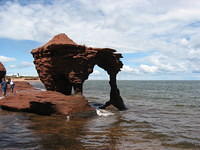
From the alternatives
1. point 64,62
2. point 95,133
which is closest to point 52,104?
point 64,62

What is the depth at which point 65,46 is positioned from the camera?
2480cm

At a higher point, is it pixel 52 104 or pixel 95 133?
pixel 52 104

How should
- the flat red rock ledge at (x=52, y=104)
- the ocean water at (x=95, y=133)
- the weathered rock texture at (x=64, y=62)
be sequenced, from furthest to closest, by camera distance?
the weathered rock texture at (x=64, y=62), the flat red rock ledge at (x=52, y=104), the ocean water at (x=95, y=133)

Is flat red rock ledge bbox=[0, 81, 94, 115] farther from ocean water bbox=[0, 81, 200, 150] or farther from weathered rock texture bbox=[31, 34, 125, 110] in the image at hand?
weathered rock texture bbox=[31, 34, 125, 110]

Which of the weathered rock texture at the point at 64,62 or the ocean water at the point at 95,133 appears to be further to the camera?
the weathered rock texture at the point at 64,62

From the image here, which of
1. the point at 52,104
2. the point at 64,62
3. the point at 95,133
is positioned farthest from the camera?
the point at 64,62

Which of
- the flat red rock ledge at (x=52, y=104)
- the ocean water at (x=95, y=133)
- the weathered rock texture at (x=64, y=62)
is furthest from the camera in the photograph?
the weathered rock texture at (x=64, y=62)

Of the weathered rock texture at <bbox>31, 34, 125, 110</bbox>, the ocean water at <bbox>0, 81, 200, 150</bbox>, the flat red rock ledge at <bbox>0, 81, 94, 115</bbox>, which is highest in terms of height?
the weathered rock texture at <bbox>31, 34, 125, 110</bbox>

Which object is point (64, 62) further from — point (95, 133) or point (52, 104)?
point (95, 133)

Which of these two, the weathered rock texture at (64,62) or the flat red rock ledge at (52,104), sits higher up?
the weathered rock texture at (64,62)

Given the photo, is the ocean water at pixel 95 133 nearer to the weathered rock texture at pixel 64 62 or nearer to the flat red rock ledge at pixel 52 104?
the flat red rock ledge at pixel 52 104

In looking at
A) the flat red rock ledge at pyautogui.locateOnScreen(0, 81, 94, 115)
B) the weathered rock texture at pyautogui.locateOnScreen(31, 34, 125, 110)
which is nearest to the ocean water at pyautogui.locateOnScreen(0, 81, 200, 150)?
the flat red rock ledge at pyautogui.locateOnScreen(0, 81, 94, 115)

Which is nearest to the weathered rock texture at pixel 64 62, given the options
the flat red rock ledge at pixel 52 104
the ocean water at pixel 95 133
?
the flat red rock ledge at pixel 52 104

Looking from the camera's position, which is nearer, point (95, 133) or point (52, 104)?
point (95, 133)
